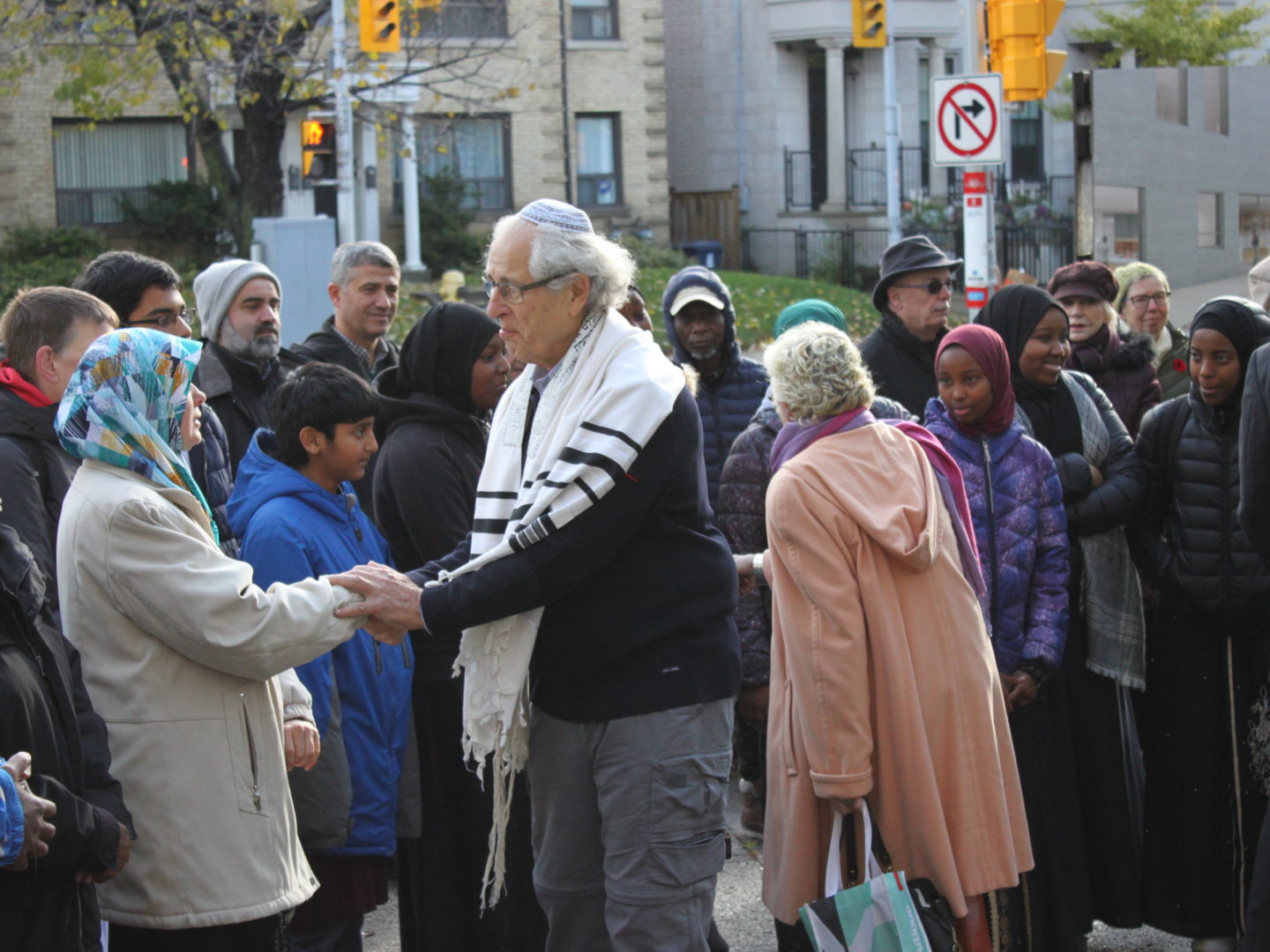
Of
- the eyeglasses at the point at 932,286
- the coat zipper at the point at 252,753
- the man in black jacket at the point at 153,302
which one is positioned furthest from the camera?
the eyeglasses at the point at 932,286

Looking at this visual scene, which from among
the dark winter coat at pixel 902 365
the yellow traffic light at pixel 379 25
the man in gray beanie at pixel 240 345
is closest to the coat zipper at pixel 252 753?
the man in gray beanie at pixel 240 345

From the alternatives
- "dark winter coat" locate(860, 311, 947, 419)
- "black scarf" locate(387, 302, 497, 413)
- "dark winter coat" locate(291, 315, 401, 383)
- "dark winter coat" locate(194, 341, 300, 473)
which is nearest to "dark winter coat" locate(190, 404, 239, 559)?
"dark winter coat" locate(194, 341, 300, 473)

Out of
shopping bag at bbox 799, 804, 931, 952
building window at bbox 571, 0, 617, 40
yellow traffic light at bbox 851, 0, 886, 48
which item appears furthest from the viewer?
building window at bbox 571, 0, 617, 40

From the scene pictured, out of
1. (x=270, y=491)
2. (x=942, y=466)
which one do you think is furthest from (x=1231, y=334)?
(x=270, y=491)

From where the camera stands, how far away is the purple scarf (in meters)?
4.52

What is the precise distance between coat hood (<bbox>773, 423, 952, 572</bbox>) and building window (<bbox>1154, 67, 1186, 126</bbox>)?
4.85 m

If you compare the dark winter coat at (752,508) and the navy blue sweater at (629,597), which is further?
the dark winter coat at (752,508)

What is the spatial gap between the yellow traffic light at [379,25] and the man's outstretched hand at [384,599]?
1274cm

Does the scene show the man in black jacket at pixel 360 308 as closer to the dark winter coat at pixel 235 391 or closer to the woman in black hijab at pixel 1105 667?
the dark winter coat at pixel 235 391

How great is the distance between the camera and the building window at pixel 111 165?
28.0 metres

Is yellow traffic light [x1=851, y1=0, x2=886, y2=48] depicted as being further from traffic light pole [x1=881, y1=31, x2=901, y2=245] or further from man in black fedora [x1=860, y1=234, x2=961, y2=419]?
man in black fedora [x1=860, y1=234, x2=961, y2=419]

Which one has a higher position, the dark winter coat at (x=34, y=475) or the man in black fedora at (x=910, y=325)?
the man in black fedora at (x=910, y=325)

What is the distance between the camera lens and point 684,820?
12.3 feet

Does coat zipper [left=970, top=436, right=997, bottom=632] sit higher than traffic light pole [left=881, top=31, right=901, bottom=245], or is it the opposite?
traffic light pole [left=881, top=31, right=901, bottom=245]
